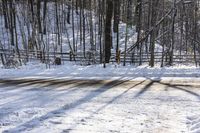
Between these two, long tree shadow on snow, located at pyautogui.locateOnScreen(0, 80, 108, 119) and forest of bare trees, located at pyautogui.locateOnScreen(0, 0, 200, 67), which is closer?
long tree shadow on snow, located at pyautogui.locateOnScreen(0, 80, 108, 119)

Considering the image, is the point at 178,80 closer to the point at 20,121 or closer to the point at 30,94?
the point at 30,94

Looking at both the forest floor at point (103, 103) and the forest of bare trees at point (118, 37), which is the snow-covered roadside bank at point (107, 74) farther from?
the forest of bare trees at point (118, 37)

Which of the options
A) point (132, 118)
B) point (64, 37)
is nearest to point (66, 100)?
point (132, 118)

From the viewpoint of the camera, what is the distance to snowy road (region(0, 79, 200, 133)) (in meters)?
8.27

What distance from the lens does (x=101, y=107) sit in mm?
10023

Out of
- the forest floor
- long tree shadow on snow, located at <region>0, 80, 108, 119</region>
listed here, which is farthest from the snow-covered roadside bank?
long tree shadow on snow, located at <region>0, 80, 108, 119</region>

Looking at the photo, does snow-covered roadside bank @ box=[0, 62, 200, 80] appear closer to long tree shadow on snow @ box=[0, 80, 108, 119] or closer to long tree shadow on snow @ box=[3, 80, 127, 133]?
long tree shadow on snow @ box=[0, 80, 108, 119]

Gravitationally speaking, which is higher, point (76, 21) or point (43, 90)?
point (76, 21)

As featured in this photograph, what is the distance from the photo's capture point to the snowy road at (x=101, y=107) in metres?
8.27

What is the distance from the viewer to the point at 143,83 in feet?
45.0

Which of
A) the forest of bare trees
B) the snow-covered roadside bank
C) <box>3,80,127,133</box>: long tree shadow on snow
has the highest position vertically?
the forest of bare trees

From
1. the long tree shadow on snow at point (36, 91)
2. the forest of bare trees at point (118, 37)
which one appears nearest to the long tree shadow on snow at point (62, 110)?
the long tree shadow on snow at point (36, 91)

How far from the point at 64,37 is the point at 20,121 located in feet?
114

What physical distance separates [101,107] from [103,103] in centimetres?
48
